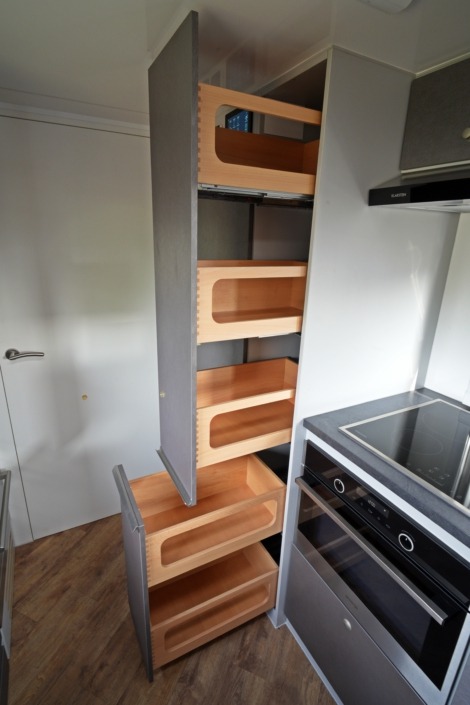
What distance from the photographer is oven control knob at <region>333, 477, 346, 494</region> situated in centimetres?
124

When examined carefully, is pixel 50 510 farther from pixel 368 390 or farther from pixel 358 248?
pixel 358 248

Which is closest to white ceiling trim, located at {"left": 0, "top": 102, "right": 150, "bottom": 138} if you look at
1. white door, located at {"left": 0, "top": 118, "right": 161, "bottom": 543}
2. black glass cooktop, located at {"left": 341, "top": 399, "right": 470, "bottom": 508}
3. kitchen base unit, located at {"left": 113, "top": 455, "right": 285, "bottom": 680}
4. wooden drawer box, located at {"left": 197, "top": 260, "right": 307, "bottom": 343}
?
white door, located at {"left": 0, "top": 118, "right": 161, "bottom": 543}

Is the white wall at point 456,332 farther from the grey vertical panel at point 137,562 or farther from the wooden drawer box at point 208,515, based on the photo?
the grey vertical panel at point 137,562

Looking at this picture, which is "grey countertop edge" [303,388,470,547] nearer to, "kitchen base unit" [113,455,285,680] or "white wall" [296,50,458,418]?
"white wall" [296,50,458,418]

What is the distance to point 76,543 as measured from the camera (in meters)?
2.12

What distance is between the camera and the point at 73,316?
1.89 meters

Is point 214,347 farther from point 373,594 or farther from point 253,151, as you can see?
point 373,594

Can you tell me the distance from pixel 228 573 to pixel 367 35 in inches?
78.7

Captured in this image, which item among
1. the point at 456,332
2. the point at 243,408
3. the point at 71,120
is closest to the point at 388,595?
the point at 243,408

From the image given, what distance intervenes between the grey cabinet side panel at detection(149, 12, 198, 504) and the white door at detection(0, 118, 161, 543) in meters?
0.69

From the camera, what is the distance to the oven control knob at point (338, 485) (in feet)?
4.06

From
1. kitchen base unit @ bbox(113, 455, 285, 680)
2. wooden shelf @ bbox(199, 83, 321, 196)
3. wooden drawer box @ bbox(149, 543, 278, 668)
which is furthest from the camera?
wooden drawer box @ bbox(149, 543, 278, 668)

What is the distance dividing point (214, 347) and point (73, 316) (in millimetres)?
802

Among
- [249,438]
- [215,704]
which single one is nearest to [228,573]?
[215,704]
